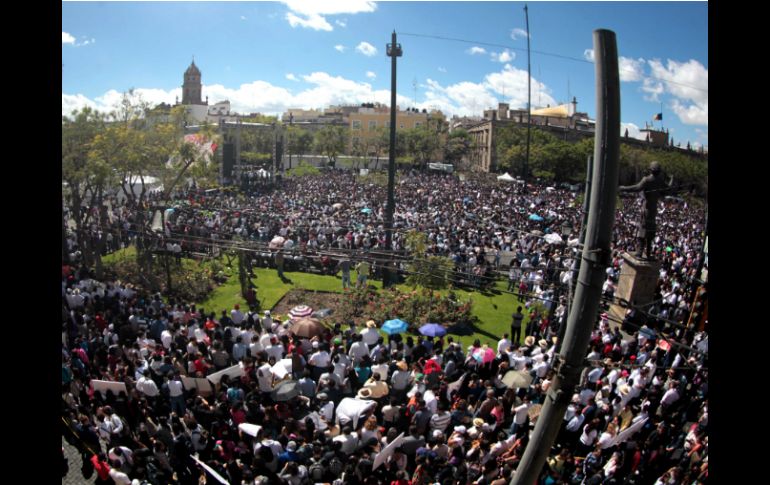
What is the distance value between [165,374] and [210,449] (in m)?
2.41

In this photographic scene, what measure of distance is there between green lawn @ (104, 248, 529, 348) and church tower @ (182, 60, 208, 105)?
97517mm

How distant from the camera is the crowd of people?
7055 mm

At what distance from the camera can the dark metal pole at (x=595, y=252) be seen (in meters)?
3.03

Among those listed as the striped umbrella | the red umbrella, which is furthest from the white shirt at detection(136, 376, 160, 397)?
the striped umbrella

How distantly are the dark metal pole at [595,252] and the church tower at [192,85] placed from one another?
113 m

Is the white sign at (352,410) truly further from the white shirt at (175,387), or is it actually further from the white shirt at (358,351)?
the white shirt at (175,387)

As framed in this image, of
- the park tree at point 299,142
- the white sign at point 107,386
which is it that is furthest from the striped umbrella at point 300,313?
the park tree at point 299,142

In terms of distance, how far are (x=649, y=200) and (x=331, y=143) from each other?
2415 inches

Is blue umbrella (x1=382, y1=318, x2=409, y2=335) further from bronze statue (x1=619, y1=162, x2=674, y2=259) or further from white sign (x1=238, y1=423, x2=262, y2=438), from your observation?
bronze statue (x1=619, y1=162, x2=674, y2=259)

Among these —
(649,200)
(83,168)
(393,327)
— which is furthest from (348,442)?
(83,168)

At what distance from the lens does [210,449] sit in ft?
24.8

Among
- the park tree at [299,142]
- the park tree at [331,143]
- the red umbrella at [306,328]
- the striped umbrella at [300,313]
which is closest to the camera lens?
the red umbrella at [306,328]

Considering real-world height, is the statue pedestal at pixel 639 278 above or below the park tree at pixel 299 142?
below

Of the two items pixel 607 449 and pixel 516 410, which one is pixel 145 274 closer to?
pixel 516 410
